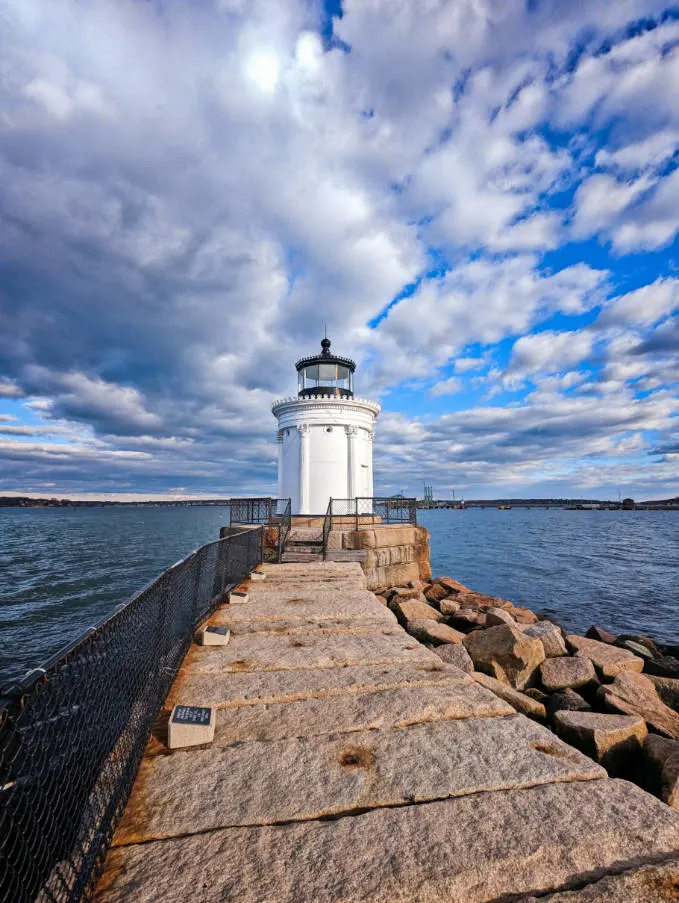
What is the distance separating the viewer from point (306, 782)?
2.58 meters

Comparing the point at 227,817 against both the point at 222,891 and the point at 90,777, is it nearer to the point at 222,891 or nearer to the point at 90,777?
the point at 222,891

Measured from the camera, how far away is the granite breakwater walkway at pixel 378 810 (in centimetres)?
189

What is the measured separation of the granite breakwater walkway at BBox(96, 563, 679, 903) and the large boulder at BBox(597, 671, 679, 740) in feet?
12.0

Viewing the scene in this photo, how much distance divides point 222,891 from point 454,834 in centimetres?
105

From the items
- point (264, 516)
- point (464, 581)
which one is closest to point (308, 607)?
point (264, 516)

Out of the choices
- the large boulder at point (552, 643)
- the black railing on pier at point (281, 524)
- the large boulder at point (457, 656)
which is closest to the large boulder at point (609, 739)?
the large boulder at point (457, 656)

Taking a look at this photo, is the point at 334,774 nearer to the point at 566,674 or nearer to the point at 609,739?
the point at 609,739

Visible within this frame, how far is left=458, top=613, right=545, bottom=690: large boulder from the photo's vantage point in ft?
23.2

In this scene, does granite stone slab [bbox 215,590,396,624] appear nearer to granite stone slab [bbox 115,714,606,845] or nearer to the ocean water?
granite stone slab [bbox 115,714,606,845]

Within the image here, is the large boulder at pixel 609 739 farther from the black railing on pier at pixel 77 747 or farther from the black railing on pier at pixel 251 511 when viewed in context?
the black railing on pier at pixel 251 511

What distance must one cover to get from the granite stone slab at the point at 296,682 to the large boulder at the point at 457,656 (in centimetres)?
258

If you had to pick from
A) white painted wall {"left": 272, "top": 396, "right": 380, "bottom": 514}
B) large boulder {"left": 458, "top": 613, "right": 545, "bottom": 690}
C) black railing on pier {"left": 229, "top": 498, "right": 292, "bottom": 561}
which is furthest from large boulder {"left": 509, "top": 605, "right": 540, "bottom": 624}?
white painted wall {"left": 272, "top": 396, "right": 380, "bottom": 514}

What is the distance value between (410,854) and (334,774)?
28.2 inches

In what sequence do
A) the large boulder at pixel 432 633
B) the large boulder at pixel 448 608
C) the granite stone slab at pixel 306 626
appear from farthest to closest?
1. the large boulder at pixel 448 608
2. the large boulder at pixel 432 633
3. the granite stone slab at pixel 306 626
